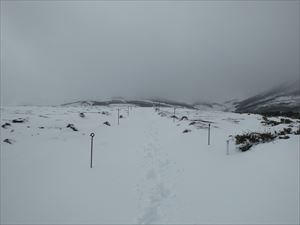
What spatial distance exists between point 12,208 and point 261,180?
906 centimetres

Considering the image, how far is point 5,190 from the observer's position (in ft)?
28.7

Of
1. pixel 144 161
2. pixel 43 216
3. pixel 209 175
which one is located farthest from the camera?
pixel 144 161

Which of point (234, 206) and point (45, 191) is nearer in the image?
point (234, 206)

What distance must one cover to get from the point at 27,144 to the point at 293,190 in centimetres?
1827

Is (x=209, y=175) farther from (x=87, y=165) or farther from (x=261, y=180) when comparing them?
(x=87, y=165)

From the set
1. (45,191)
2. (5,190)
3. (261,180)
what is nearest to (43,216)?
(45,191)

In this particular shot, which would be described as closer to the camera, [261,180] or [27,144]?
[261,180]

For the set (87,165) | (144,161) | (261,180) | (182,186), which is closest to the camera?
(261,180)

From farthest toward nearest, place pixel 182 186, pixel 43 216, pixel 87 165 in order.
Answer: pixel 87 165, pixel 182 186, pixel 43 216

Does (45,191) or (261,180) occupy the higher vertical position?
(261,180)

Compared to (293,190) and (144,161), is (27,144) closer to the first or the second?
(144,161)

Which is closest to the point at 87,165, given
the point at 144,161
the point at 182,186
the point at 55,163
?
the point at 55,163

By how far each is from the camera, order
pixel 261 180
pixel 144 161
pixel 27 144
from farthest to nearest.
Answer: pixel 27 144, pixel 144 161, pixel 261 180

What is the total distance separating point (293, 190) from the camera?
23.8 ft
